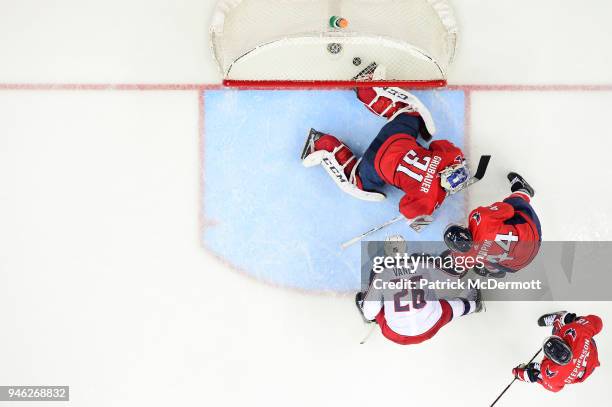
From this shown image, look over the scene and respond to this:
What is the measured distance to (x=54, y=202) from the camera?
3.45 m

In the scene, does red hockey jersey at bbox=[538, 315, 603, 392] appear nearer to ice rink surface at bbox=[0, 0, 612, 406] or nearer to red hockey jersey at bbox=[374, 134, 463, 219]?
ice rink surface at bbox=[0, 0, 612, 406]

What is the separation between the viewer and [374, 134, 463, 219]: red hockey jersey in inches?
117

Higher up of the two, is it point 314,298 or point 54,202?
point 54,202

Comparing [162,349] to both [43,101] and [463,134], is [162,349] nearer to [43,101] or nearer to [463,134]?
[43,101]

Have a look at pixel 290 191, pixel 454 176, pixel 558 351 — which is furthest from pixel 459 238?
pixel 290 191

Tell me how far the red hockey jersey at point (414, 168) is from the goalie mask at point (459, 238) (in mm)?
258

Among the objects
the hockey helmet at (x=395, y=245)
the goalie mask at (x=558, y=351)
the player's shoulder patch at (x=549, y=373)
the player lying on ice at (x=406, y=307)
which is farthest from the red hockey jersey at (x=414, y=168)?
Answer: the player's shoulder patch at (x=549, y=373)

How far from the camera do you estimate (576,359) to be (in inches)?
118

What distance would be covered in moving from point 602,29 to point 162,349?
3.32m

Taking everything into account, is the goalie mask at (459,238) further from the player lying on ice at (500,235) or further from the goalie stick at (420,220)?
the goalie stick at (420,220)


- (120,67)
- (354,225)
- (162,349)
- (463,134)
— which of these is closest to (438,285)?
Result: (354,225)

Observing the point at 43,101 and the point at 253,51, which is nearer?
the point at 253,51

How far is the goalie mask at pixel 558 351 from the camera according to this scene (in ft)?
9.62

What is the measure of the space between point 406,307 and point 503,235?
2.10 ft
